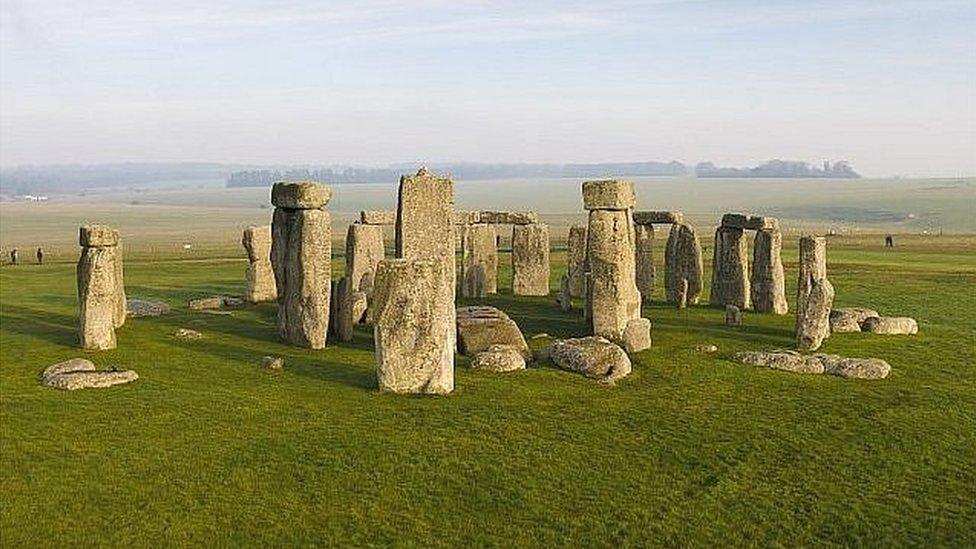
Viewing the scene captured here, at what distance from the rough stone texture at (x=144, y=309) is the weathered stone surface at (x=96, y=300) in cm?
512

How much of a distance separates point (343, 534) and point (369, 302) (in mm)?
15774

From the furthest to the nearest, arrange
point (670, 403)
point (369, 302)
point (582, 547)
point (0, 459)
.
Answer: point (369, 302)
point (670, 403)
point (0, 459)
point (582, 547)

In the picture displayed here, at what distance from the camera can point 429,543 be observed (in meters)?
10.6

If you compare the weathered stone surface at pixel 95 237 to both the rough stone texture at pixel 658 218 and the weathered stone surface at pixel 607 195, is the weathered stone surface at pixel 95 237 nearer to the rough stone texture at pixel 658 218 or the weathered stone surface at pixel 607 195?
the weathered stone surface at pixel 607 195

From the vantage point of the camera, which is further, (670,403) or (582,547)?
(670,403)

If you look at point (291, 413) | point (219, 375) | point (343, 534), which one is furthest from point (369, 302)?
point (343, 534)

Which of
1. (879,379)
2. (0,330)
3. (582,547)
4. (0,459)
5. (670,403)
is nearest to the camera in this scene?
(582,547)

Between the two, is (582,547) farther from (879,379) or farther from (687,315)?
(687,315)

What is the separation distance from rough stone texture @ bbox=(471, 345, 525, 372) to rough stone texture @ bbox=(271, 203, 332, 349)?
4461 millimetres

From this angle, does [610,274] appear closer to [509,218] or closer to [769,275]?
[769,275]

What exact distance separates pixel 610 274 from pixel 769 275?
23.3 ft

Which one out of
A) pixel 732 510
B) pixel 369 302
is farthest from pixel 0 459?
pixel 369 302

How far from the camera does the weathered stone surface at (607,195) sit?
22.6 m

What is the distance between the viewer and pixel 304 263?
70.4ft
